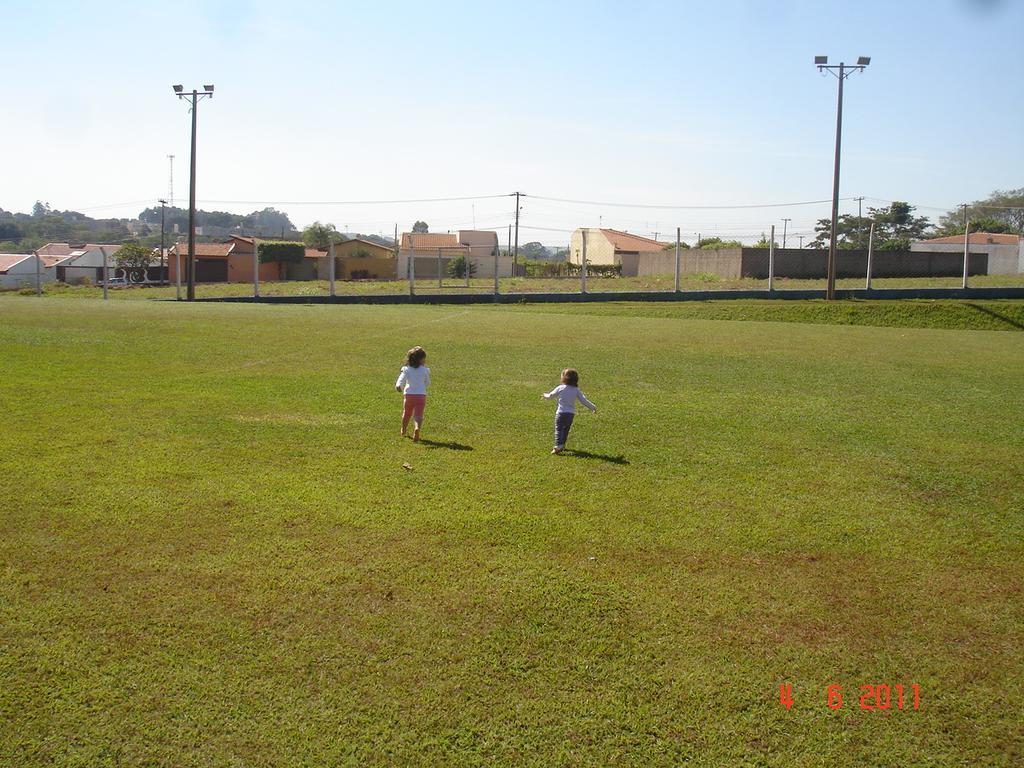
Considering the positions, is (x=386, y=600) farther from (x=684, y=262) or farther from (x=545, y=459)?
(x=684, y=262)

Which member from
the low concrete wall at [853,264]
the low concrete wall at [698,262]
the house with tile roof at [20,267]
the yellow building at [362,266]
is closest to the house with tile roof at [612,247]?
the low concrete wall at [698,262]

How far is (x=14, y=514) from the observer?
6535 mm

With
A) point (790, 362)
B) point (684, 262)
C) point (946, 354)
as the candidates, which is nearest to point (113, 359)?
point (790, 362)

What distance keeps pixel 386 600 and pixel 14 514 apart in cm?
309

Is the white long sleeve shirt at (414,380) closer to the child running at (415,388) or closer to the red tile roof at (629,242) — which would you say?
the child running at (415,388)

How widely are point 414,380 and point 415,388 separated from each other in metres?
0.10

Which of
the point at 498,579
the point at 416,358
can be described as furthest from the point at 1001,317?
the point at 498,579

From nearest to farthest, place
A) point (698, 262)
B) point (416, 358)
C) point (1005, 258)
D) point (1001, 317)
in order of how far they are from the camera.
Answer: point (416, 358) < point (1001, 317) < point (698, 262) < point (1005, 258)

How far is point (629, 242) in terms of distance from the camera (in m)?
76.2

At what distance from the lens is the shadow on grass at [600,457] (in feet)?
28.3

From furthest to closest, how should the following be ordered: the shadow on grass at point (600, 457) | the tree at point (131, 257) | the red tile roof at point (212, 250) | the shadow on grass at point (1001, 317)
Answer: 1. the tree at point (131, 257)
2. the red tile roof at point (212, 250)
3. the shadow on grass at point (1001, 317)
4. the shadow on grass at point (600, 457)

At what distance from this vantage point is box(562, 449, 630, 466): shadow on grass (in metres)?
8.64

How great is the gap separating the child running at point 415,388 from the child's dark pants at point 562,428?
143 centimetres

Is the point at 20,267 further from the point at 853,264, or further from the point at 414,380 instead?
the point at 414,380
